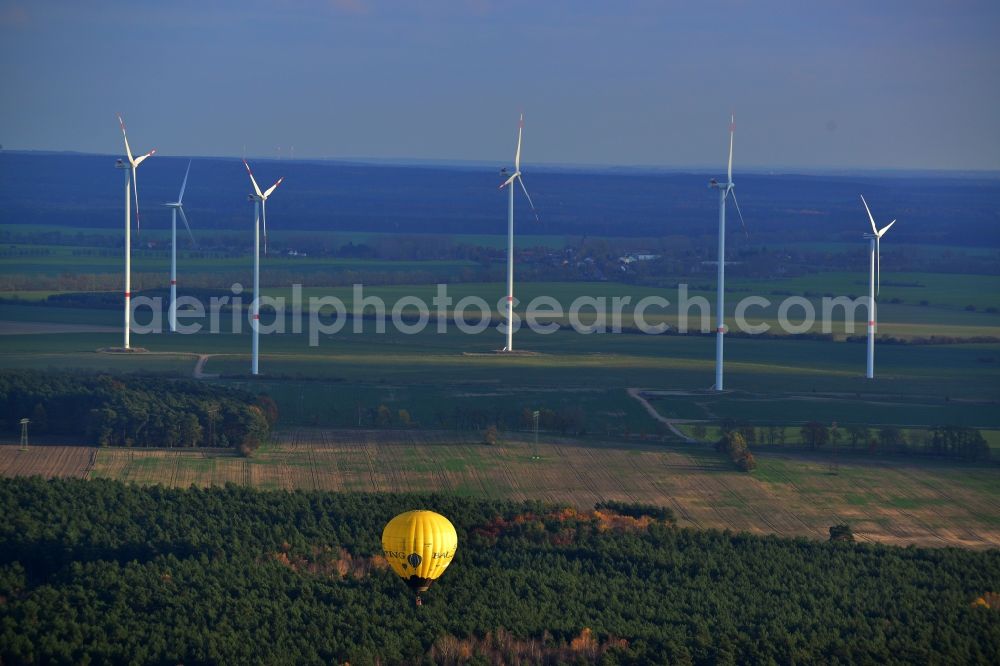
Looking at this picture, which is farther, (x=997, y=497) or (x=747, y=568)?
(x=997, y=497)

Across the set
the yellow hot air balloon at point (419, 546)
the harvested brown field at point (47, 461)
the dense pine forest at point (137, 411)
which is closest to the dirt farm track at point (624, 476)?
the harvested brown field at point (47, 461)

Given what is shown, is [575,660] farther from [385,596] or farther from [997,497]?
[997,497]

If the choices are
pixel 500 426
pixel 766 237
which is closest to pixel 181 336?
pixel 500 426

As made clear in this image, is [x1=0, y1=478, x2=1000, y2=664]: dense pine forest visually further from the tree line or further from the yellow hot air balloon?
the tree line

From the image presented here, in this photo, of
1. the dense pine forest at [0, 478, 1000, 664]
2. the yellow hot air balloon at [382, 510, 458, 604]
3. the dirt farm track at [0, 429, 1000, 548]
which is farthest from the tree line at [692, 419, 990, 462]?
the yellow hot air balloon at [382, 510, 458, 604]

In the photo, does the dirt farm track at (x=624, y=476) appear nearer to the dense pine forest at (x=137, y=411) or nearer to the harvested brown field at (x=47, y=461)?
the harvested brown field at (x=47, y=461)

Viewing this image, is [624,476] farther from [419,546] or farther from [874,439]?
[419,546]

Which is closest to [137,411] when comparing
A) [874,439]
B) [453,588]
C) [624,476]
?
[624,476]
